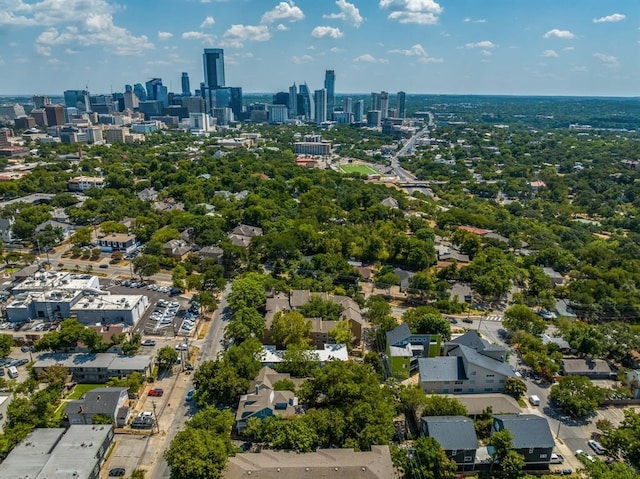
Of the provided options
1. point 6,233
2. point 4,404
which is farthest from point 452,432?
point 6,233

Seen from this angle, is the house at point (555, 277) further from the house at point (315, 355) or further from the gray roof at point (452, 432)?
the gray roof at point (452, 432)

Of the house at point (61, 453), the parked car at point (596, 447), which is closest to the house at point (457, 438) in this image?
the parked car at point (596, 447)

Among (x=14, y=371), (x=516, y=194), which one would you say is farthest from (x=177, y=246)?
(x=516, y=194)

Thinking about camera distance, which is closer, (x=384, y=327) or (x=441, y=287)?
(x=384, y=327)

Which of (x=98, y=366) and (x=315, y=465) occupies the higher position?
(x=315, y=465)

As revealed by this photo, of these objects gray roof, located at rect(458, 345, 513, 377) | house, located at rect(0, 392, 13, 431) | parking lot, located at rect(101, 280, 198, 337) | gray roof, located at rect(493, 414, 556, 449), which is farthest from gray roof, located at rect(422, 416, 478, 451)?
house, located at rect(0, 392, 13, 431)

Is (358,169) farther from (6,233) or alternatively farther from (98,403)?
(98,403)

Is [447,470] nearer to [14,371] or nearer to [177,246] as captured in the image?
[14,371]
